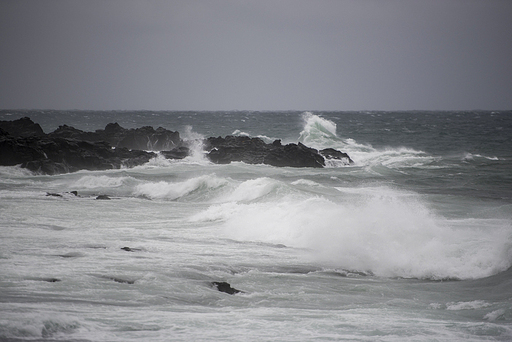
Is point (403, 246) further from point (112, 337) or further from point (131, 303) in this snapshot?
point (112, 337)

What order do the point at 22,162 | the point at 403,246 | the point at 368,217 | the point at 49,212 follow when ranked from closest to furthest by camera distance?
the point at 403,246 → the point at 368,217 → the point at 49,212 → the point at 22,162

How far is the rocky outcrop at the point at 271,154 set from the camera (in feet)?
106

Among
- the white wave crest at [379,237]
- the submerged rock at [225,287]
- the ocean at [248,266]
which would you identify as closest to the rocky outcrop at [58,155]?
the ocean at [248,266]

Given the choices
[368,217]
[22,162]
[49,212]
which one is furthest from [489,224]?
[22,162]

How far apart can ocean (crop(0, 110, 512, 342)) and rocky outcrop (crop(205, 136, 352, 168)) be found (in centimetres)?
1028

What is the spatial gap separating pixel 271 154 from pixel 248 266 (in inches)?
905

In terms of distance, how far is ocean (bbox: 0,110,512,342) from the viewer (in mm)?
6348

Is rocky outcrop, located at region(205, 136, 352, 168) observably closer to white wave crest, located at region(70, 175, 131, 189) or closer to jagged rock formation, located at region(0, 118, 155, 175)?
jagged rock formation, located at region(0, 118, 155, 175)

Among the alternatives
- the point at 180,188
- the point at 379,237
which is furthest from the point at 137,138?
the point at 379,237

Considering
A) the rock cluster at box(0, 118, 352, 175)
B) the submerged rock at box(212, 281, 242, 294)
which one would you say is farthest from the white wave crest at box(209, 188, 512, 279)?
the rock cluster at box(0, 118, 352, 175)

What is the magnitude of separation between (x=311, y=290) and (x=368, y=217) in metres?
4.80

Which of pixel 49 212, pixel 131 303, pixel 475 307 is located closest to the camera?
pixel 131 303

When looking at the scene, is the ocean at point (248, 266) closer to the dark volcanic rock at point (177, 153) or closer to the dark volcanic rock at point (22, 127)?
the dark volcanic rock at point (177, 153)

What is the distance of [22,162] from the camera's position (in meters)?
26.5
